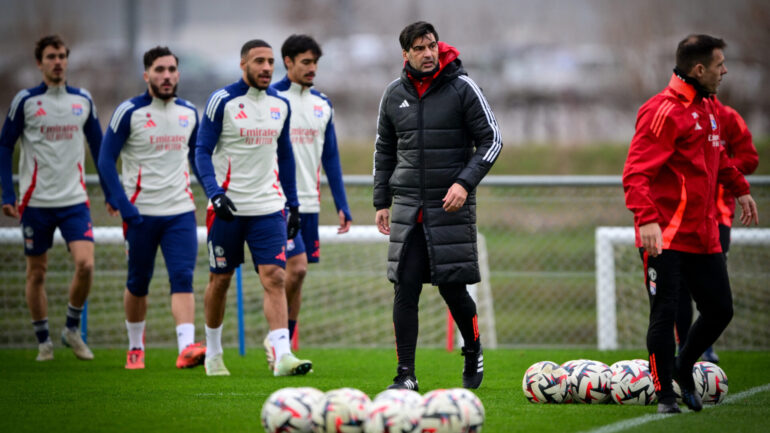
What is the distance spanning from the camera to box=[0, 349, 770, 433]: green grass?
19.7ft

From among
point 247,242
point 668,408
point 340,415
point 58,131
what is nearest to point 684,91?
point 668,408

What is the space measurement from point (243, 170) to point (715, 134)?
3.49 metres

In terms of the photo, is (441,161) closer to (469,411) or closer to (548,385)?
(548,385)

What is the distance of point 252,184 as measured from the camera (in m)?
8.25

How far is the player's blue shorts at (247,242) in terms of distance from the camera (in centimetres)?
819

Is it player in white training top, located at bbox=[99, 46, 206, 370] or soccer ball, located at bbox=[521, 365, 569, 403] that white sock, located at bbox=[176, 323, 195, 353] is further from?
soccer ball, located at bbox=[521, 365, 569, 403]

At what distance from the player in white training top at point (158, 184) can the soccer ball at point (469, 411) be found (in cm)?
405

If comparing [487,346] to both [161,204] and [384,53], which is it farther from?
[384,53]

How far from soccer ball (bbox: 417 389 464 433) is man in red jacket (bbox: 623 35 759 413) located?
5.06 ft

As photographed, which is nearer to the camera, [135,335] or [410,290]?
[410,290]

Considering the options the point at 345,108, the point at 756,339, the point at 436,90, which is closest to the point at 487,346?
the point at 756,339

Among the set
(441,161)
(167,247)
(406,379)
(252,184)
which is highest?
(441,161)

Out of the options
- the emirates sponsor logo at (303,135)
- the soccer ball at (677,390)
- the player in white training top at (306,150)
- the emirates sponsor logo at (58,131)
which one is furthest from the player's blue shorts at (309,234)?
the soccer ball at (677,390)

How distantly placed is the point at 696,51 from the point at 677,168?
0.64m
